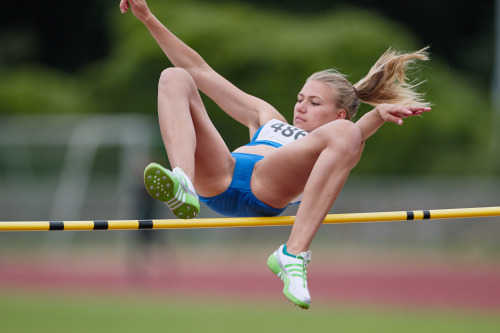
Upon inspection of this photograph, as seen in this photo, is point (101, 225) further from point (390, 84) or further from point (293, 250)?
point (390, 84)

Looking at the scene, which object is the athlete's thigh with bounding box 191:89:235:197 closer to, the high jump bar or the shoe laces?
the high jump bar

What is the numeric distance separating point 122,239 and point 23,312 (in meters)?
4.43

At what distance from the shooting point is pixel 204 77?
15.8 ft

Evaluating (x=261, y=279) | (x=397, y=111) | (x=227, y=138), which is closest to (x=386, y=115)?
(x=397, y=111)

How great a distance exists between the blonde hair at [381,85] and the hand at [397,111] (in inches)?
17.4

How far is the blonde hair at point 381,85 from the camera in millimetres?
4680

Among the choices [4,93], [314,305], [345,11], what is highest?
[345,11]

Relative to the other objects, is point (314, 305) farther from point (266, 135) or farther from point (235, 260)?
point (266, 135)

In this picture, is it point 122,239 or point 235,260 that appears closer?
point 235,260

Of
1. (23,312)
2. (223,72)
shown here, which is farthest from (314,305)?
(223,72)

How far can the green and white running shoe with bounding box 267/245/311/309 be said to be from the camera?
12.9 ft

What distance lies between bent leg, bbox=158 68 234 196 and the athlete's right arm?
0.49 m

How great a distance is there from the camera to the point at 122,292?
12.8m

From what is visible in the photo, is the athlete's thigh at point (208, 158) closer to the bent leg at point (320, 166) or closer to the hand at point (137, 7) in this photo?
the bent leg at point (320, 166)
